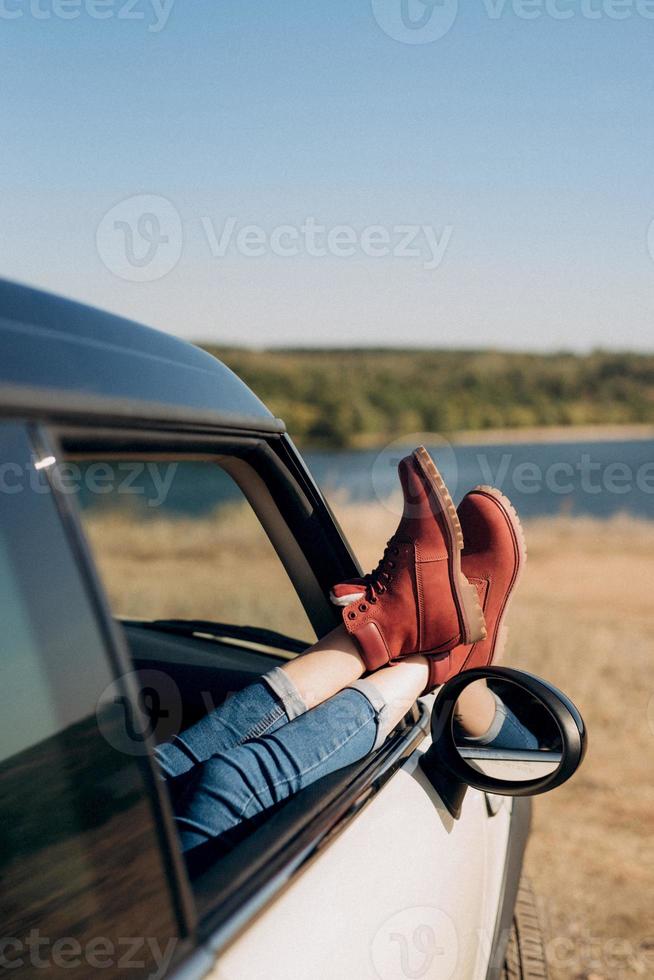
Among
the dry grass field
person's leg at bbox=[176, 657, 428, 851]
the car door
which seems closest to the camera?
the car door

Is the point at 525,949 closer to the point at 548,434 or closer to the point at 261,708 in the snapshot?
the point at 261,708

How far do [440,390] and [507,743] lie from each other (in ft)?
206

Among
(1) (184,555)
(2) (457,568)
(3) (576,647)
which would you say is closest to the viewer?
(2) (457,568)

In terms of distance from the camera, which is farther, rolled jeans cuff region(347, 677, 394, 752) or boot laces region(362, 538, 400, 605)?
boot laces region(362, 538, 400, 605)

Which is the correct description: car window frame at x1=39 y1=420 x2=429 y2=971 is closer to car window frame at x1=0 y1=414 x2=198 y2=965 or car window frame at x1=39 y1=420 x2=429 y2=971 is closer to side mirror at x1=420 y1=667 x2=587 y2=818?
car window frame at x1=0 y1=414 x2=198 y2=965

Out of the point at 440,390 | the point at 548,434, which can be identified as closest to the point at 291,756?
the point at 548,434

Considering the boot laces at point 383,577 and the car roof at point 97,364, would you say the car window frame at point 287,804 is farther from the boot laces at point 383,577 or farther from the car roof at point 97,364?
the boot laces at point 383,577

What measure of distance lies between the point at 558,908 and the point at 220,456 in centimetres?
239

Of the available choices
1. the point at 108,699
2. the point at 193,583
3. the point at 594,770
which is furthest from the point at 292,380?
the point at 108,699

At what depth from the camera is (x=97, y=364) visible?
3.39 ft

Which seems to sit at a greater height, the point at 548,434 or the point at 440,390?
the point at 440,390

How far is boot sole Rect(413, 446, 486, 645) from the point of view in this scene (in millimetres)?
1780

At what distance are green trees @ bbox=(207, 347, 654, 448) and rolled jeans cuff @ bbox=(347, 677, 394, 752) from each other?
1493 inches

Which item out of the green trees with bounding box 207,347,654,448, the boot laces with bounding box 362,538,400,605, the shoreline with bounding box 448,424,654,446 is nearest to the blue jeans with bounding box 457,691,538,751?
the boot laces with bounding box 362,538,400,605
